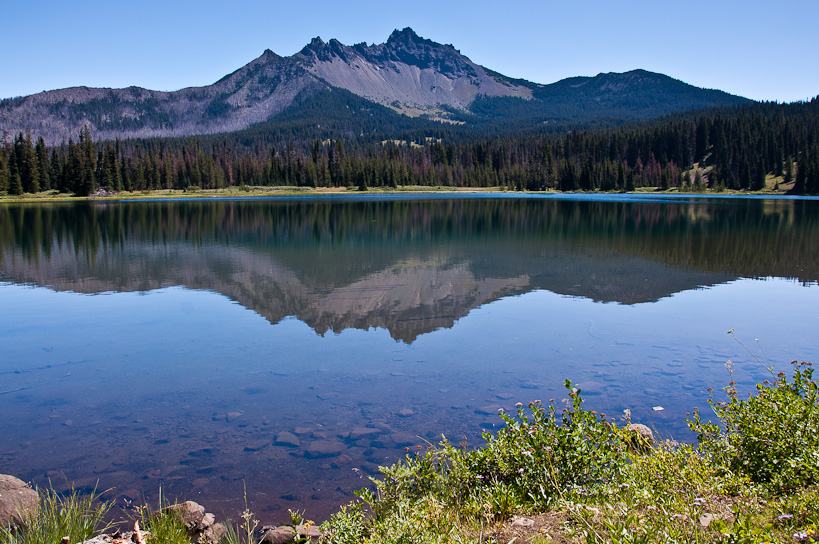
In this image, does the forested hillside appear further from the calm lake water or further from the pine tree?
the calm lake water

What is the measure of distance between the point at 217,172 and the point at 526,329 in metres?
157

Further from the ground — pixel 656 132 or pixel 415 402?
pixel 656 132

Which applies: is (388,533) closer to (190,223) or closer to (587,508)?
(587,508)

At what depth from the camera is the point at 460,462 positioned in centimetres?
649

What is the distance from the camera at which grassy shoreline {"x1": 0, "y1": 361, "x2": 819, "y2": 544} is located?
488cm

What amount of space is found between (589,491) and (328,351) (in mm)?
8459

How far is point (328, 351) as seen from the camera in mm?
13312

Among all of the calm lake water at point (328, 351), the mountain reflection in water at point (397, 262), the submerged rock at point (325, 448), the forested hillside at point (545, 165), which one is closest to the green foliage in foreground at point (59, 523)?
the calm lake water at point (328, 351)

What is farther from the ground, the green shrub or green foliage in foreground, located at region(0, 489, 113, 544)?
the green shrub

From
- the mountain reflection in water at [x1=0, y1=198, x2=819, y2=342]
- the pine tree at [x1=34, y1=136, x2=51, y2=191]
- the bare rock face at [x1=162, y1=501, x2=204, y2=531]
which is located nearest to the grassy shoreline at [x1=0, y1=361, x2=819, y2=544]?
the bare rock face at [x1=162, y1=501, x2=204, y2=531]

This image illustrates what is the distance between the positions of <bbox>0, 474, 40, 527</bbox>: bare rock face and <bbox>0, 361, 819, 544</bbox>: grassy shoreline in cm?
17

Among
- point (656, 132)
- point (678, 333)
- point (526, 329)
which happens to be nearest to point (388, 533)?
point (526, 329)

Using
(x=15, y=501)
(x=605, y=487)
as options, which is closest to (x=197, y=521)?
(x=15, y=501)

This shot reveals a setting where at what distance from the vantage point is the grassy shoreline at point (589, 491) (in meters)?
4.88
